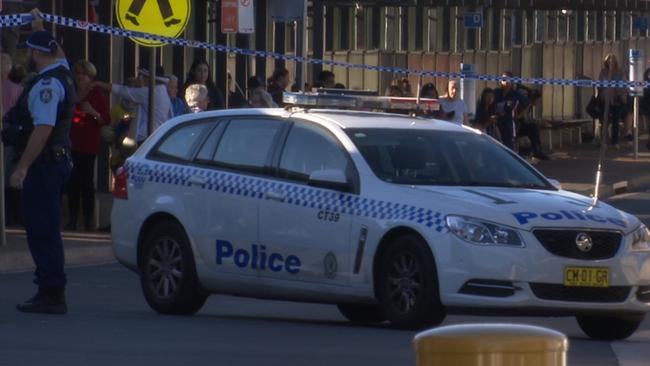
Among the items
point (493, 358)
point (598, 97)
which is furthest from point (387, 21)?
point (493, 358)

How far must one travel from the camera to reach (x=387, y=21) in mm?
36656

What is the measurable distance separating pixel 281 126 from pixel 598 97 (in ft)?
89.7

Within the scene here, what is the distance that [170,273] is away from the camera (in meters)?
12.9

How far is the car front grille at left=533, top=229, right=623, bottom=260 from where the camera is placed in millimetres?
11508

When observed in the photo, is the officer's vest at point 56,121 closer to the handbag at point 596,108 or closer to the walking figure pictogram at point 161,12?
the walking figure pictogram at point 161,12

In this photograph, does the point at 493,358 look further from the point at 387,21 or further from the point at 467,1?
the point at 387,21

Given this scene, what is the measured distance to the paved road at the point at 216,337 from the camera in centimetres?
1023

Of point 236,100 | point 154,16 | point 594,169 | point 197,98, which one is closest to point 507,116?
point 594,169

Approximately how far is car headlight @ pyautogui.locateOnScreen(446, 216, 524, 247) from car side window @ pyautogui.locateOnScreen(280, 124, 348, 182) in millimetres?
1223

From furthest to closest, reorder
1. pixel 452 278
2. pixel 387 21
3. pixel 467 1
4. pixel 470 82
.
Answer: pixel 387 21
pixel 467 1
pixel 470 82
pixel 452 278

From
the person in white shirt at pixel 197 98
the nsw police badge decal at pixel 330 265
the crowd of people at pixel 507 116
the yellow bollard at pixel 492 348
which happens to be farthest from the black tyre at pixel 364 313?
the crowd of people at pixel 507 116

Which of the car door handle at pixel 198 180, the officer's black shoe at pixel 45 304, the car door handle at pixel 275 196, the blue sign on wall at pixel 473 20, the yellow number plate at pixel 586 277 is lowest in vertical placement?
the officer's black shoe at pixel 45 304

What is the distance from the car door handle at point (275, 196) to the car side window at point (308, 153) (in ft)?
0.52

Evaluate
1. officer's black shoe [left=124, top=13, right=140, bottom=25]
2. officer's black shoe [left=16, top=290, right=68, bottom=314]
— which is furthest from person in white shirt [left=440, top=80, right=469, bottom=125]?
officer's black shoe [left=16, top=290, right=68, bottom=314]
